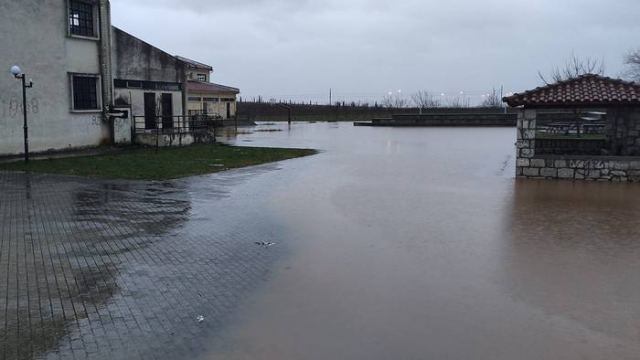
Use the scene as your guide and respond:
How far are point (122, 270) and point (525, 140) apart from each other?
13252 millimetres

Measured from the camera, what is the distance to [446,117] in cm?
5256

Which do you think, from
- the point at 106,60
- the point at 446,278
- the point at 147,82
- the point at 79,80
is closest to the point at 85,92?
the point at 79,80

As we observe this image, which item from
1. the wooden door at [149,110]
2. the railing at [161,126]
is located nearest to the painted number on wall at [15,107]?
the railing at [161,126]

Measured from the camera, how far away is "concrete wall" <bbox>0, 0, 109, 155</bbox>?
804 inches

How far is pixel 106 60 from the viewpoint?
24.5m

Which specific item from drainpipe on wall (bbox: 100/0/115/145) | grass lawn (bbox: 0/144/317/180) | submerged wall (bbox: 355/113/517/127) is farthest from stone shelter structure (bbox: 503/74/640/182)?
submerged wall (bbox: 355/113/517/127)

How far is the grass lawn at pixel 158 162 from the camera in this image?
17.2 m

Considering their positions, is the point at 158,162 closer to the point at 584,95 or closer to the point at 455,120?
the point at 584,95

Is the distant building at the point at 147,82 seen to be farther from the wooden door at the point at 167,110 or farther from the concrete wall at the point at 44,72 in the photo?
the concrete wall at the point at 44,72

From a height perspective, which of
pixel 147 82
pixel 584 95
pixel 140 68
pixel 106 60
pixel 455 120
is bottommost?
pixel 455 120

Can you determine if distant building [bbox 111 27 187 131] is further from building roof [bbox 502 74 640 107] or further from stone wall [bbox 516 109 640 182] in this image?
stone wall [bbox 516 109 640 182]

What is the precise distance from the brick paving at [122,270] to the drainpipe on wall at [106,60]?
39.5ft

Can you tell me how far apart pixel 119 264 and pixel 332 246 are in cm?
309

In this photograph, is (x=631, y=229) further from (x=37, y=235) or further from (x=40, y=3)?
(x=40, y=3)
